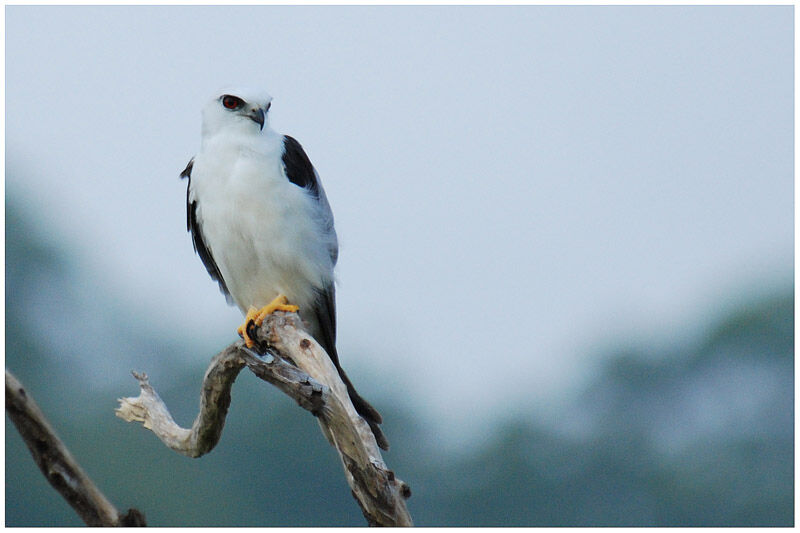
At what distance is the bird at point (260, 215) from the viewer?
3.64 metres

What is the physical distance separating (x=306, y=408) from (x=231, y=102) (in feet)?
4.56

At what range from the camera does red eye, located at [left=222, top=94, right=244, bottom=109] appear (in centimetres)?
375

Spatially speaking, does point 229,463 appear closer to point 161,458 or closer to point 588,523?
point 161,458

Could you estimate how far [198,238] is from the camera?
3.95m

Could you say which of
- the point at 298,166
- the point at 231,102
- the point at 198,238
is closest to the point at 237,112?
the point at 231,102

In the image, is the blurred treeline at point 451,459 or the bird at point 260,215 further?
the blurred treeline at point 451,459

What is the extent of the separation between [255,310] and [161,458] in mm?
11390

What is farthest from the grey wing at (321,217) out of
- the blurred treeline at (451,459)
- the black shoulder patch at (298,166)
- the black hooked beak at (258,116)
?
the blurred treeline at (451,459)

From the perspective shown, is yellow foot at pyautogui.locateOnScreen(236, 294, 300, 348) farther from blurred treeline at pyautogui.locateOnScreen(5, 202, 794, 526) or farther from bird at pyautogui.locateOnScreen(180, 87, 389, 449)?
blurred treeline at pyautogui.locateOnScreen(5, 202, 794, 526)

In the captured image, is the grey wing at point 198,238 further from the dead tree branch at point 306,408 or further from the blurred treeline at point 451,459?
the blurred treeline at point 451,459

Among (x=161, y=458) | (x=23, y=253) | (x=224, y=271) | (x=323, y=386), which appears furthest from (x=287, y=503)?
(x=323, y=386)

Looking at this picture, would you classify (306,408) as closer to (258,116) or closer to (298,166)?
(298,166)

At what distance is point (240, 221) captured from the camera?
3.65 meters

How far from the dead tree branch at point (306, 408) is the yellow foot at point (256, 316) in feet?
0.55
